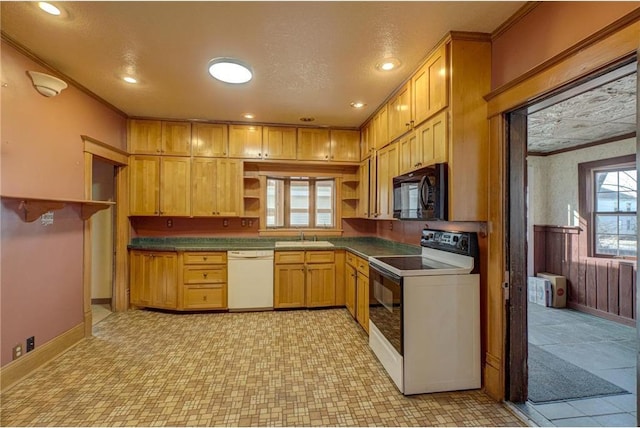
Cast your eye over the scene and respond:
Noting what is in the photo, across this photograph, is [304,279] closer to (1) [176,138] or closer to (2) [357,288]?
(2) [357,288]

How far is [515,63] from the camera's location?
6.63ft

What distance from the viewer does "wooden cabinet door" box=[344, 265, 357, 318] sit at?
12.2 ft

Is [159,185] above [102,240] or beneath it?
above

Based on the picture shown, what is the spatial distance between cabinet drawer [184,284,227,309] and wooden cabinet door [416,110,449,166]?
3.01 meters

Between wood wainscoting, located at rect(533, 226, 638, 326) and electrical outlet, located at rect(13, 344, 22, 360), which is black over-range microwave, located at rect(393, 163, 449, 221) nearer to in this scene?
wood wainscoting, located at rect(533, 226, 638, 326)

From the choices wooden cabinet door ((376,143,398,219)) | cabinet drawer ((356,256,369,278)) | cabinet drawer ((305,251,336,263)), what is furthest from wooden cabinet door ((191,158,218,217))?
wooden cabinet door ((376,143,398,219))

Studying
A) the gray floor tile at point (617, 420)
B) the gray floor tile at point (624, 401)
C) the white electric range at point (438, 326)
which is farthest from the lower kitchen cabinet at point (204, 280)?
the gray floor tile at point (624, 401)

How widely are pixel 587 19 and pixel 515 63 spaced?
0.50 meters

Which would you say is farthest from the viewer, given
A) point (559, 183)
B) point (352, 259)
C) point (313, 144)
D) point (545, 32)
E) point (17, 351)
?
Answer: point (559, 183)

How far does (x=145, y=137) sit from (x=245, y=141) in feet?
4.39

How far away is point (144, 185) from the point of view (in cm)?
419

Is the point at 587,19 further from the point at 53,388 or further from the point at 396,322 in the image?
the point at 53,388

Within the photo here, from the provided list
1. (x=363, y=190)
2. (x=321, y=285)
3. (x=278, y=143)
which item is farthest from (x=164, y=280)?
(x=363, y=190)

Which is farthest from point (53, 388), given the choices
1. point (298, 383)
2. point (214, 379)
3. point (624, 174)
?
point (624, 174)
